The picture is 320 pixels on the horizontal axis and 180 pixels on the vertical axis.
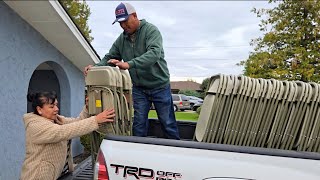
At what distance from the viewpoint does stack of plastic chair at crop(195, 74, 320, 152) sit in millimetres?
2561

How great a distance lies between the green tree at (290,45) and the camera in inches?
486

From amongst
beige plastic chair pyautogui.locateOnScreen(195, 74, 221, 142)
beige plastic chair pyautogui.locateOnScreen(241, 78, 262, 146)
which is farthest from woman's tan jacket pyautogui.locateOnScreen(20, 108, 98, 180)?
beige plastic chair pyautogui.locateOnScreen(241, 78, 262, 146)

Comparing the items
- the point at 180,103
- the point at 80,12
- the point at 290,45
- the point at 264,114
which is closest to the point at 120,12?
the point at 264,114

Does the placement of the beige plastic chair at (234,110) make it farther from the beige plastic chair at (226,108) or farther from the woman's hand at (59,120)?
the woman's hand at (59,120)

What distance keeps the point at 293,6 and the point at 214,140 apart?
39.1 feet

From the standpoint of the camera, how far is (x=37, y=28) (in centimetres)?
598

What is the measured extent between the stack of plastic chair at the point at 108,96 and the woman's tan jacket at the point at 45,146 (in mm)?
196

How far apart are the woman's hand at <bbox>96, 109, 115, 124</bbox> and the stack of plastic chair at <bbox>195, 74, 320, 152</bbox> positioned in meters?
0.76

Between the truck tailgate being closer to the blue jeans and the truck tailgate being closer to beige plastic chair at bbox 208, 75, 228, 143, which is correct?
beige plastic chair at bbox 208, 75, 228, 143

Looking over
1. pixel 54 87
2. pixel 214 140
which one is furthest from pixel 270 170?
pixel 54 87

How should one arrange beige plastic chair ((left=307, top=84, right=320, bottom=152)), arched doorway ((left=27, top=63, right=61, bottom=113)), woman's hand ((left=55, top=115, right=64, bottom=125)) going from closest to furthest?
beige plastic chair ((left=307, top=84, right=320, bottom=152))
woman's hand ((left=55, top=115, right=64, bottom=125))
arched doorway ((left=27, top=63, right=61, bottom=113))

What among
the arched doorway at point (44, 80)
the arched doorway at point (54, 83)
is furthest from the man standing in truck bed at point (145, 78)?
the arched doorway at point (44, 80)

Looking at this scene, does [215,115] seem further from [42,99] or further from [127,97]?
[42,99]

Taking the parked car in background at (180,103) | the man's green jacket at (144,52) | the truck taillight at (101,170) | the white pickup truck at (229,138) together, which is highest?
the man's green jacket at (144,52)
